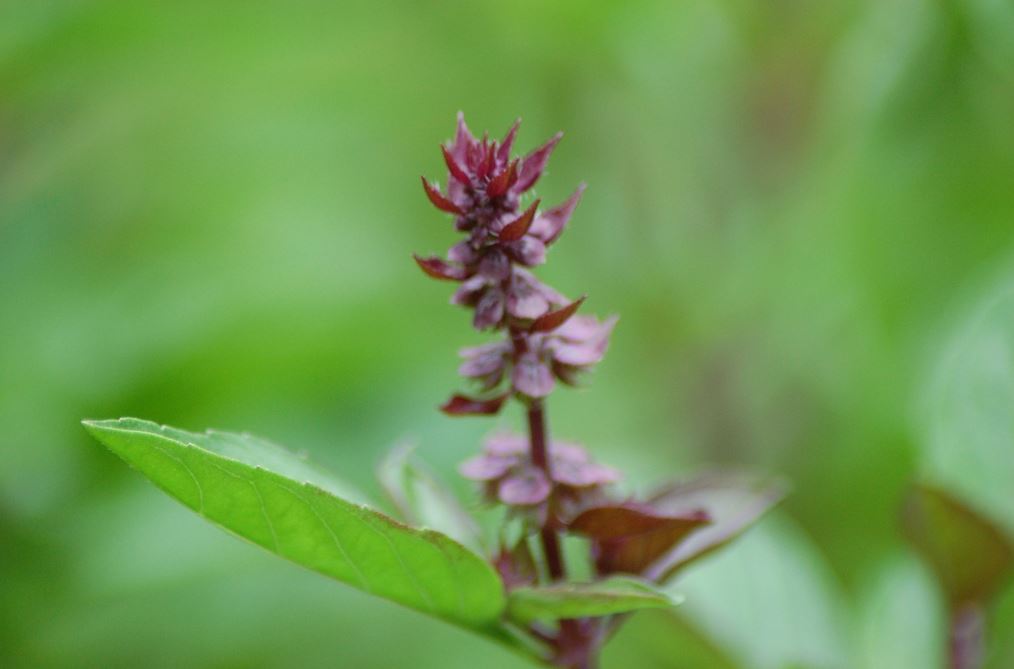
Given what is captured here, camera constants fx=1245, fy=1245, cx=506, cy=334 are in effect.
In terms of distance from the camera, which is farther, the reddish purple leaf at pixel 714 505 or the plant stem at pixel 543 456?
the reddish purple leaf at pixel 714 505

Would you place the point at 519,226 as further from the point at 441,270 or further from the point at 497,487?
the point at 497,487

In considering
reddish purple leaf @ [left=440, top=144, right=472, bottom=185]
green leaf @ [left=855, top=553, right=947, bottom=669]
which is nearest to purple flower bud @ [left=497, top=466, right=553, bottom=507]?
reddish purple leaf @ [left=440, top=144, right=472, bottom=185]

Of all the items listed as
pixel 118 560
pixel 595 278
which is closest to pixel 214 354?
pixel 118 560

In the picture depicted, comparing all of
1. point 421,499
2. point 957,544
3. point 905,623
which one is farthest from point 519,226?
point 905,623

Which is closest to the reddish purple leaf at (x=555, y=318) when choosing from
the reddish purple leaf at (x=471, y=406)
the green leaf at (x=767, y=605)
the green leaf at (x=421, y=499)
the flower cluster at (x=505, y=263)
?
the flower cluster at (x=505, y=263)

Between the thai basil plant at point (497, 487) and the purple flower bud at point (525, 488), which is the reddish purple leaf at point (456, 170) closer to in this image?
the thai basil plant at point (497, 487)

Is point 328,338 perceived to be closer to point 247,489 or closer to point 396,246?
point 396,246
